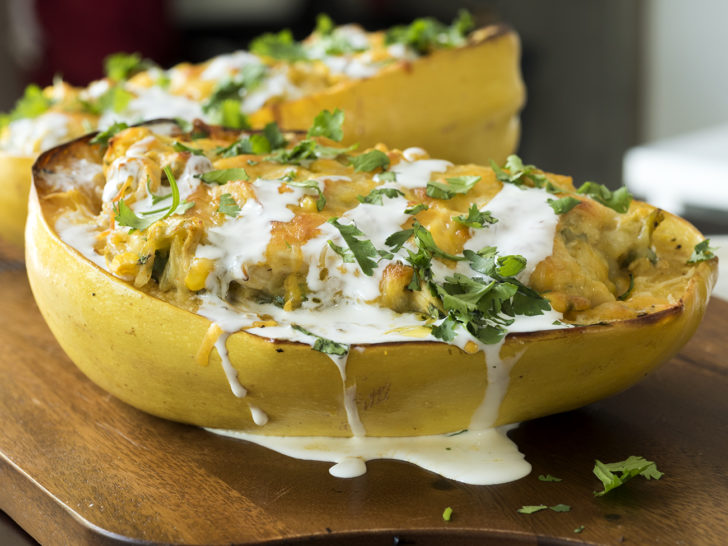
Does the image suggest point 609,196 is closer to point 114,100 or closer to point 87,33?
point 114,100

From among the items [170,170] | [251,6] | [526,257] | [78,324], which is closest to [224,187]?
[170,170]

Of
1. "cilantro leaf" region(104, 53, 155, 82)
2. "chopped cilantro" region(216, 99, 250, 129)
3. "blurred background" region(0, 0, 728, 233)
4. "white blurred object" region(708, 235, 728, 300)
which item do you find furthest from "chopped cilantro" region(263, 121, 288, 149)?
"blurred background" region(0, 0, 728, 233)

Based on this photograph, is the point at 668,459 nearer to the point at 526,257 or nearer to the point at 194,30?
the point at 526,257

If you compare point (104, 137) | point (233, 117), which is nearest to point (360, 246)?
point (104, 137)

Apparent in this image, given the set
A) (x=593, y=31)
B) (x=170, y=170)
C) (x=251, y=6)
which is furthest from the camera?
(x=251, y=6)

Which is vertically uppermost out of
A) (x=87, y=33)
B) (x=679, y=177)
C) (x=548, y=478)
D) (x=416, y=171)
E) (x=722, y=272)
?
(x=416, y=171)

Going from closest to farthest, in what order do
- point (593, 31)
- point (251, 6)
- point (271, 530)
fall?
point (271, 530) → point (593, 31) → point (251, 6)

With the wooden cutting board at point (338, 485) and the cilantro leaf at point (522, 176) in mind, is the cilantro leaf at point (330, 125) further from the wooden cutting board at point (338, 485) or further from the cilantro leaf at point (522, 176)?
the wooden cutting board at point (338, 485)
